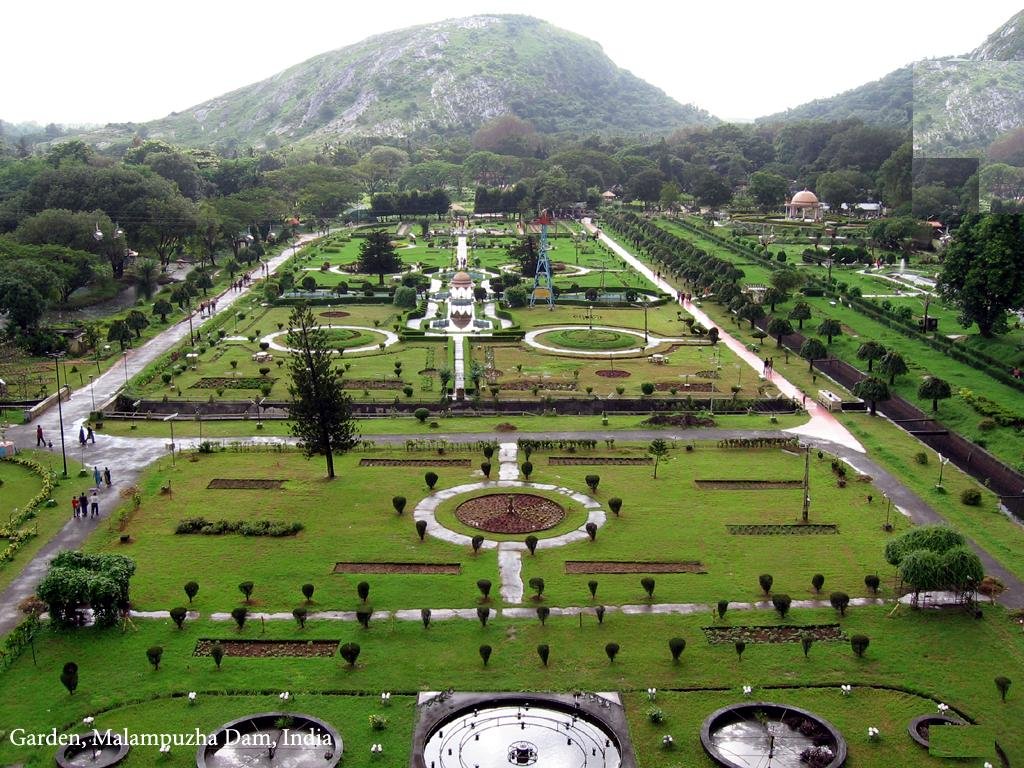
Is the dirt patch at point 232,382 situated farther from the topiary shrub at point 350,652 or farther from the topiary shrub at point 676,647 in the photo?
the topiary shrub at point 676,647

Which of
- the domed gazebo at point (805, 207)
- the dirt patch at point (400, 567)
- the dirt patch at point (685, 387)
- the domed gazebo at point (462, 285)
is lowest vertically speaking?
the dirt patch at point (400, 567)

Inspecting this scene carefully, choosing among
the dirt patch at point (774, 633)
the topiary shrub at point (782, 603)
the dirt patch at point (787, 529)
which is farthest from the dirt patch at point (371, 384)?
the dirt patch at point (774, 633)

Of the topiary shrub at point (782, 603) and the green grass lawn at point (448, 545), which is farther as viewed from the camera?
the green grass lawn at point (448, 545)

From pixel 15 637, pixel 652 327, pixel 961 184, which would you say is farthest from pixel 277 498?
pixel 961 184

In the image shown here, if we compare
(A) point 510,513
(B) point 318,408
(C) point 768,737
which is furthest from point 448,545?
(C) point 768,737

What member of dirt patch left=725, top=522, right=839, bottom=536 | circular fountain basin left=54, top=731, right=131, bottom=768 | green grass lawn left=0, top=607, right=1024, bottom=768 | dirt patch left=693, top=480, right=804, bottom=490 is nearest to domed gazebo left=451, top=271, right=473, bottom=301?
dirt patch left=693, top=480, right=804, bottom=490

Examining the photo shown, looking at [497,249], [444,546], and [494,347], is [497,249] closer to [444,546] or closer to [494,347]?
[494,347]

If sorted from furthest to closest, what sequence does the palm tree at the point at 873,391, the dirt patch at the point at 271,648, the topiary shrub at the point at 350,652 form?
the palm tree at the point at 873,391 → the dirt patch at the point at 271,648 → the topiary shrub at the point at 350,652
